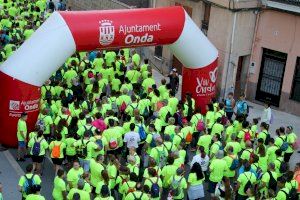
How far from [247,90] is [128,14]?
7.70 m

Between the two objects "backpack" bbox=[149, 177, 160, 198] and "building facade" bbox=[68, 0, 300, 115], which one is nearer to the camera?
"backpack" bbox=[149, 177, 160, 198]

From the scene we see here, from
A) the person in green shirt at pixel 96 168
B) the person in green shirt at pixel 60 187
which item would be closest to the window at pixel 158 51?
the person in green shirt at pixel 96 168

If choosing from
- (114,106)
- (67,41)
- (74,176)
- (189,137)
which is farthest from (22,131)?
(189,137)

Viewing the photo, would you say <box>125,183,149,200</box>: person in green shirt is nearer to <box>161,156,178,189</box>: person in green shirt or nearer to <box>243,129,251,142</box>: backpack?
<box>161,156,178,189</box>: person in green shirt

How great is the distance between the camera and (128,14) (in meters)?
17.3

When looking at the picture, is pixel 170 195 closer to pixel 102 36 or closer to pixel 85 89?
pixel 102 36

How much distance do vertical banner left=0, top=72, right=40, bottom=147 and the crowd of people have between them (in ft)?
1.55

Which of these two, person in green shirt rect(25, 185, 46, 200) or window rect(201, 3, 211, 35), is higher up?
window rect(201, 3, 211, 35)

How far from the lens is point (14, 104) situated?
1648 centimetres

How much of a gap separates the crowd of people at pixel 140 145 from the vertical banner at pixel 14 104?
0.47m

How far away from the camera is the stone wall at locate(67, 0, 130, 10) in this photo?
27047mm

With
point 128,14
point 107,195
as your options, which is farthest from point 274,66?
point 107,195

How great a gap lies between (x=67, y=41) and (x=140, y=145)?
3702mm

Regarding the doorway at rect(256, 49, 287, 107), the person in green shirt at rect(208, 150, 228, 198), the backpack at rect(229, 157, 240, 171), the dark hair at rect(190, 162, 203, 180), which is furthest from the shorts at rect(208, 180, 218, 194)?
the doorway at rect(256, 49, 287, 107)
